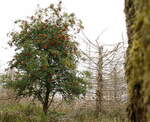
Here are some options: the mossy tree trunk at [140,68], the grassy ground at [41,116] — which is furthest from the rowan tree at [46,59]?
the mossy tree trunk at [140,68]

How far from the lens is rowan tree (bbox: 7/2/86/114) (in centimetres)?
995

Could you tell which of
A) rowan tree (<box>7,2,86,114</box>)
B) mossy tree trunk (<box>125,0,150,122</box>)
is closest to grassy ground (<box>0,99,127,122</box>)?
rowan tree (<box>7,2,86,114</box>)

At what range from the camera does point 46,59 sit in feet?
32.1

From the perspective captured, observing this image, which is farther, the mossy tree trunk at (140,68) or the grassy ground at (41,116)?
the grassy ground at (41,116)

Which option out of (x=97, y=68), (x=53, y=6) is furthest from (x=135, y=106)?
(x=97, y=68)

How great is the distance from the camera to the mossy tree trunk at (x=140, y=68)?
2.70 ft

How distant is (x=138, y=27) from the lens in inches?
40.9

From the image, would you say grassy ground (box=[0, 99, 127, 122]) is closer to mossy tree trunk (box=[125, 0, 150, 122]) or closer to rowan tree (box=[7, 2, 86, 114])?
rowan tree (box=[7, 2, 86, 114])

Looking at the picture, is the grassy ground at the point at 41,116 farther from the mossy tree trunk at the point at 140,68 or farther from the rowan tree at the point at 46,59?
the mossy tree trunk at the point at 140,68

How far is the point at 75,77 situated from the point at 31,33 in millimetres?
3153

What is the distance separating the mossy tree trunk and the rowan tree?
27.9ft

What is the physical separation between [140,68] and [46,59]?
895cm

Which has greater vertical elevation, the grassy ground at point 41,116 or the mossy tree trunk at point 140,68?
the mossy tree trunk at point 140,68

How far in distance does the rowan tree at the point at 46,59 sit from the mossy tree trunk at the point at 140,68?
851 cm
